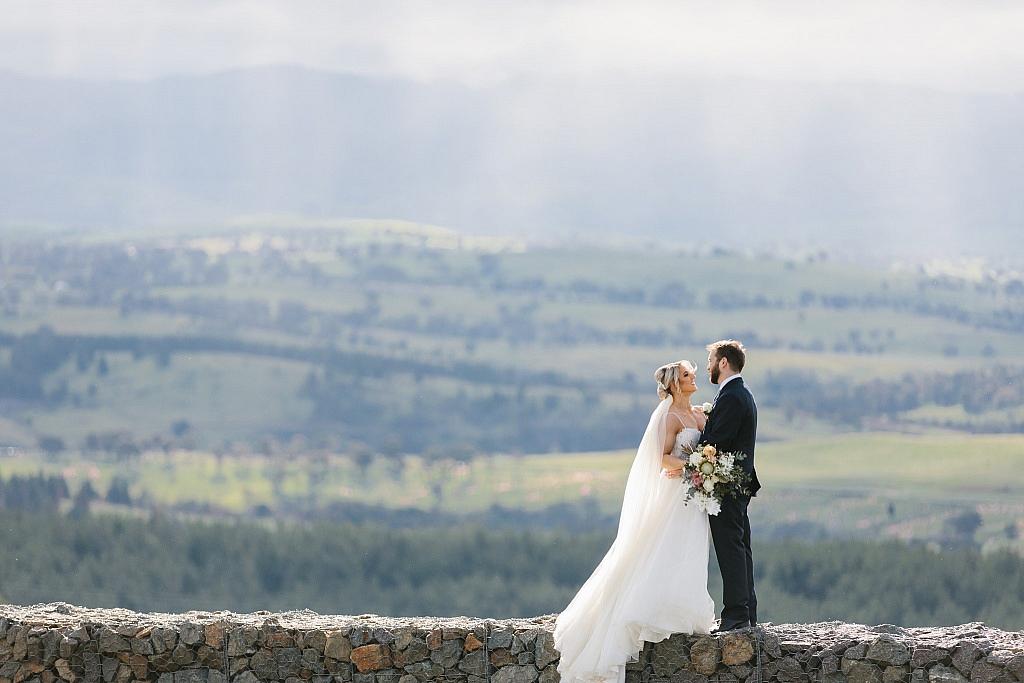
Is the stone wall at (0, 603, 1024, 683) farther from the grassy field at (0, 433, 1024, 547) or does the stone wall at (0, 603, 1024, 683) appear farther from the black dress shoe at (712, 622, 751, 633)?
the grassy field at (0, 433, 1024, 547)

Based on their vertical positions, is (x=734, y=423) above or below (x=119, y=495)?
above

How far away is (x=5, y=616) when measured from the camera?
44.0 ft

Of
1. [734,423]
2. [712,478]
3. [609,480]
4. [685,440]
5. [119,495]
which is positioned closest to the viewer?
[712,478]

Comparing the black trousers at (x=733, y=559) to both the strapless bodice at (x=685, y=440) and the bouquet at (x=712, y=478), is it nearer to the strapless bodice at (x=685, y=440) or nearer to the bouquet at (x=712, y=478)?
the bouquet at (x=712, y=478)

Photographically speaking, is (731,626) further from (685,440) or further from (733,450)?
(685,440)

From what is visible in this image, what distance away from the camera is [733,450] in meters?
12.1

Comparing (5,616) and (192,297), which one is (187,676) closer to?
(5,616)

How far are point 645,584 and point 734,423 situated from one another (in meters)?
1.36

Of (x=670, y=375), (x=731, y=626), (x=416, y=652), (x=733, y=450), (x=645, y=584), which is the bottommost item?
(x=416, y=652)

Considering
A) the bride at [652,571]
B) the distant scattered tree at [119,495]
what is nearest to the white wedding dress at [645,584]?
the bride at [652,571]

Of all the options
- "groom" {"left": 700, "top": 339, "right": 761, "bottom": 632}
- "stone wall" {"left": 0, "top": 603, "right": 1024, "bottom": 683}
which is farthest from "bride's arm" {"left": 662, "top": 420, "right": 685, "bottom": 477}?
"stone wall" {"left": 0, "top": 603, "right": 1024, "bottom": 683}

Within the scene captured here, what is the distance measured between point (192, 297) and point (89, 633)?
186 m

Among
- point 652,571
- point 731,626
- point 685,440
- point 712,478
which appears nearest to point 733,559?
point 731,626

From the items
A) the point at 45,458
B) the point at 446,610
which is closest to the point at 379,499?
the point at 45,458
